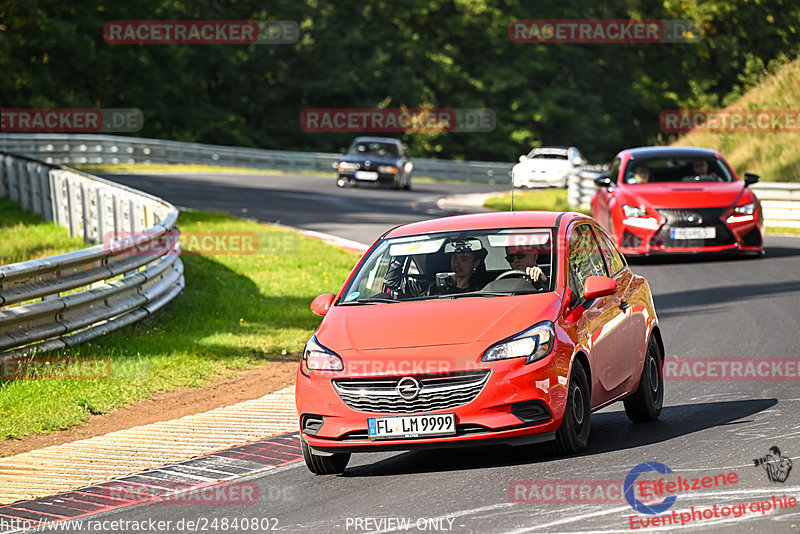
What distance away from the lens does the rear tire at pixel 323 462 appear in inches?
327

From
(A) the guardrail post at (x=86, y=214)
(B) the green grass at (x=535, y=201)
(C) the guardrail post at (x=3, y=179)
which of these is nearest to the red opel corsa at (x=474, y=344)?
(A) the guardrail post at (x=86, y=214)

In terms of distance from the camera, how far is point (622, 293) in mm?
9484

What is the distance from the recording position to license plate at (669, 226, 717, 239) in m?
19.7

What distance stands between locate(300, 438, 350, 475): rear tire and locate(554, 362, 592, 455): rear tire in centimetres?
131

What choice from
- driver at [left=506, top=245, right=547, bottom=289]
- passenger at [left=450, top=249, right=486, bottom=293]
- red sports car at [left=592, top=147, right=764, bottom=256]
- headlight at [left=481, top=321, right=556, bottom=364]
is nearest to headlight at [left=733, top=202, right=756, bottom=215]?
red sports car at [left=592, top=147, right=764, bottom=256]

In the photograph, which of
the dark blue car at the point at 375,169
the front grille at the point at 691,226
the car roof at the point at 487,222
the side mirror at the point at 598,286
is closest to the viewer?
the side mirror at the point at 598,286

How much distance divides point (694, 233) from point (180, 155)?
3474 centimetres

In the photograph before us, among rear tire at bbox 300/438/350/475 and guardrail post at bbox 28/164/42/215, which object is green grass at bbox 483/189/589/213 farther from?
rear tire at bbox 300/438/350/475

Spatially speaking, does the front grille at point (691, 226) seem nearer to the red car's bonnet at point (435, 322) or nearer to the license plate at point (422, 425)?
the red car's bonnet at point (435, 322)

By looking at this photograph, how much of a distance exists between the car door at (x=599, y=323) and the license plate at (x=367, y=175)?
3198 cm

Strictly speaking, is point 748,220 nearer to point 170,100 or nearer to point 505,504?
point 505,504

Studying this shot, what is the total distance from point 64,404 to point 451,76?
212ft

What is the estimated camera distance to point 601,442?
8742 mm

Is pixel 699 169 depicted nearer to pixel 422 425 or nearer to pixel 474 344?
pixel 474 344
